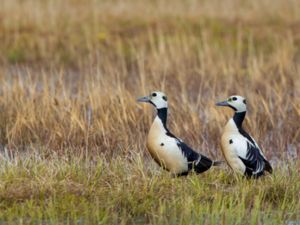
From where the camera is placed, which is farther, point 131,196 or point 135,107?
point 135,107

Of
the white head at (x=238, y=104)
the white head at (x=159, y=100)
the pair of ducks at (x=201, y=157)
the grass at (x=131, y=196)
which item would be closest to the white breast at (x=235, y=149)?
the pair of ducks at (x=201, y=157)

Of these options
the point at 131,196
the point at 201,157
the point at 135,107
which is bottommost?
the point at 131,196

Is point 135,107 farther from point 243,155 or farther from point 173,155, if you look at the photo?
point 243,155

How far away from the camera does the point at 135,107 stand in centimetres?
1023

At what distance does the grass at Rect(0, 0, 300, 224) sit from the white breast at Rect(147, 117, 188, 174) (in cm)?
12

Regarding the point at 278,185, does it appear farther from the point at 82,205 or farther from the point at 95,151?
the point at 95,151

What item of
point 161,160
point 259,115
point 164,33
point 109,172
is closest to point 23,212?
point 109,172

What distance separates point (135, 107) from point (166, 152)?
265cm

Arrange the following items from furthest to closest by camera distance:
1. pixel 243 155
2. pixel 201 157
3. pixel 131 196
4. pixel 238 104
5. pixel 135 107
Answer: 1. pixel 135 107
2. pixel 238 104
3. pixel 201 157
4. pixel 243 155
5. pixel 131 196

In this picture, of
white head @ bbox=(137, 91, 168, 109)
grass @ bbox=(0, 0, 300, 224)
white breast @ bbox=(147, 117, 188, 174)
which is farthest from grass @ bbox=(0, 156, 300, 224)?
white head @ bbox=(137, 91, 168, 109)

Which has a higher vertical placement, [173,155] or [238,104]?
[238,104]

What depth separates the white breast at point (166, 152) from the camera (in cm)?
763

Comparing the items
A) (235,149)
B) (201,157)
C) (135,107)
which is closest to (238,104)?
(235,149)

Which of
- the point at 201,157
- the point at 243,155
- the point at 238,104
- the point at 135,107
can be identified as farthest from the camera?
the point at 135,107
